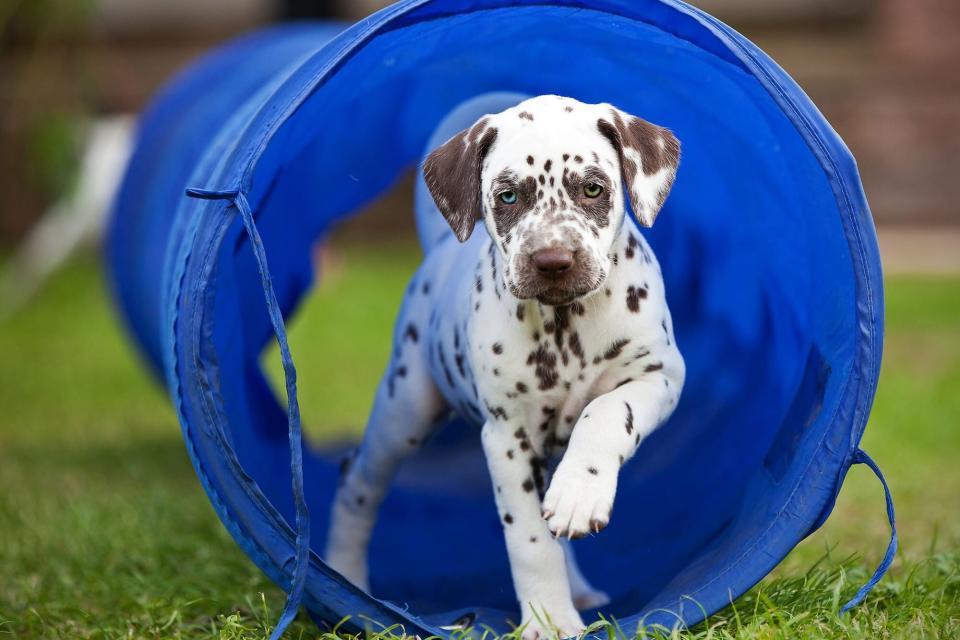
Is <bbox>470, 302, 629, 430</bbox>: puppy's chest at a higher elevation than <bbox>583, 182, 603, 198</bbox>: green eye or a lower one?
lower

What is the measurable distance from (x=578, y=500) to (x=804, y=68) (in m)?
12.5

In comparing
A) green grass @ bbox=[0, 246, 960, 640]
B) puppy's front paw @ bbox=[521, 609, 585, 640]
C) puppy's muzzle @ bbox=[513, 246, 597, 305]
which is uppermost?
puppy's muzzle @ bbox=[513, 246, 597, 305]

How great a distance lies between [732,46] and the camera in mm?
4043

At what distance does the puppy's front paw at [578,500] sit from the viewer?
364cm

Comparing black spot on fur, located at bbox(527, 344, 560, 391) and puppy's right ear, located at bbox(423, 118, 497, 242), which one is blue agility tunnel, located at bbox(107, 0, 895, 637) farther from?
black spot on fur, located at bbox(527, 344, 560, 391)

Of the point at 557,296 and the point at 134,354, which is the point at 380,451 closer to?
the point at 557,296

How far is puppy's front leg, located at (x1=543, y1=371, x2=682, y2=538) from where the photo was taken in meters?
3.65

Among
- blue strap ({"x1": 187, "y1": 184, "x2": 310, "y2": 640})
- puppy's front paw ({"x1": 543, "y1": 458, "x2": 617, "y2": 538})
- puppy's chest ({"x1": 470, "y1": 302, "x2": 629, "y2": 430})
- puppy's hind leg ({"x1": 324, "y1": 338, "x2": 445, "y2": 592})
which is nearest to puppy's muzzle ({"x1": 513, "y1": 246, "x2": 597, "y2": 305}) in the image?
puppy's chest ({"x1": 470, "y1": 302, "x2": 629, "y2": 430})

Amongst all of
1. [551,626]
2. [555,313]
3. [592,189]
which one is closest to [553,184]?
[592,189]

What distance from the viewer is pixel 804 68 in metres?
15.1

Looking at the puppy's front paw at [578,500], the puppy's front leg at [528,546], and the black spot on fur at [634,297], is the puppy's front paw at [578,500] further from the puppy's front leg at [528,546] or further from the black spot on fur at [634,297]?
the black spot on fur at [634,297]

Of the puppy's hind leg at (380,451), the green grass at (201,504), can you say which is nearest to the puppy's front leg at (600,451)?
the green grass at (201,504)

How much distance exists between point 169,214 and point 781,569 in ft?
11.4

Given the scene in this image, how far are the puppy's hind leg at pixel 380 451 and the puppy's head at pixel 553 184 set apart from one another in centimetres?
88
